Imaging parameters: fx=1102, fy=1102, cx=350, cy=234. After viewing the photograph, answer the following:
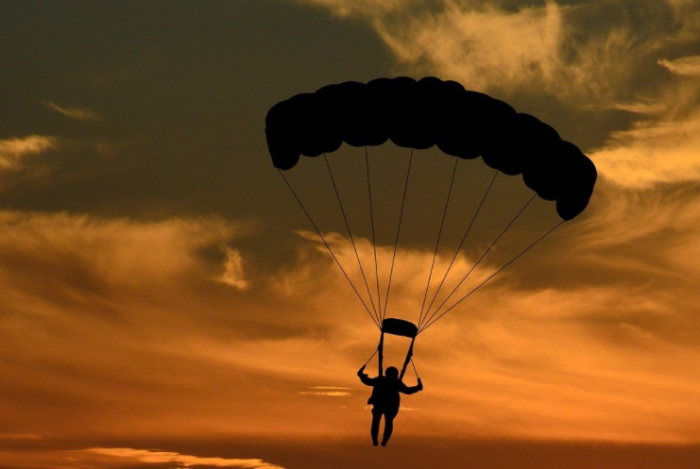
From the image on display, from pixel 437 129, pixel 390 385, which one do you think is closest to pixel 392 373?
pixel 390 385

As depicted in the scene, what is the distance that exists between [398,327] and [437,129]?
4877 millimetres

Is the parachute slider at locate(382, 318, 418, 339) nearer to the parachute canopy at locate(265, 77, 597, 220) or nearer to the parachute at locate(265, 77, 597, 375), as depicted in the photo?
the parachute at locate(265, 77, 597, 375)

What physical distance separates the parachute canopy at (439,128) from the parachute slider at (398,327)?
14.2 ft

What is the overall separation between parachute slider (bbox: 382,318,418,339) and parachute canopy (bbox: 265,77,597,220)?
4.32 m

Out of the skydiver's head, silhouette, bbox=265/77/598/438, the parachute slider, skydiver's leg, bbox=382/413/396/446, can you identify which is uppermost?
silhouette, bbox=265/77/598/438

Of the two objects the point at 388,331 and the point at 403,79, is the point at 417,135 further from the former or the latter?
the point at 388,331

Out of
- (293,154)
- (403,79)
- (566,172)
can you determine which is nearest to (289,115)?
(293,154)

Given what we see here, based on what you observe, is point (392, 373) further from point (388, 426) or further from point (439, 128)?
point (439, 128)

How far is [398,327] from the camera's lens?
26109 mm

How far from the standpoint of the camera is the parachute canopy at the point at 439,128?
26.2 metres

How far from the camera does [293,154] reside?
27672mm

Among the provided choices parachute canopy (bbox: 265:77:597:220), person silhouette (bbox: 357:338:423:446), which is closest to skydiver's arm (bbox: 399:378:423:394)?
person silhouette (bbox: 357:338:423:446)

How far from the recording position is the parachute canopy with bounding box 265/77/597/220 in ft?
86.1

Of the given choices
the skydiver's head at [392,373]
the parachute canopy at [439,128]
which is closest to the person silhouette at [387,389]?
the skydiver's head at [392,373]
